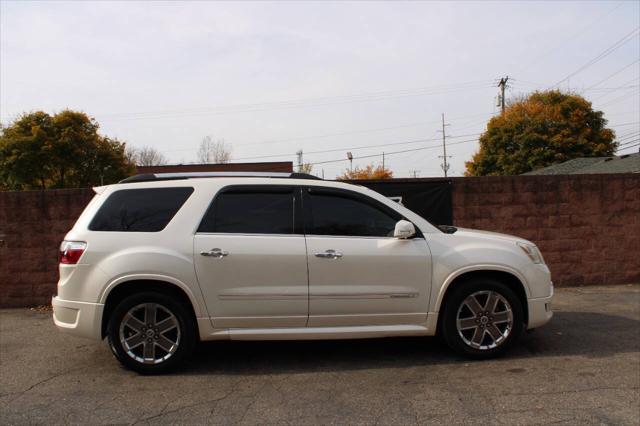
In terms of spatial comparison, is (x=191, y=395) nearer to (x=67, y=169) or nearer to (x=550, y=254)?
(x=550, y=254)

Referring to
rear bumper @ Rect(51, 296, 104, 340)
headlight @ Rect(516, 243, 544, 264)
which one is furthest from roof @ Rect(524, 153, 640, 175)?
rear bumper @ Rect(51, 296, 104, 340)

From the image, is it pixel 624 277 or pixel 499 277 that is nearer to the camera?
pixel 499 277

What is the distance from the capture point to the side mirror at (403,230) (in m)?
4.70

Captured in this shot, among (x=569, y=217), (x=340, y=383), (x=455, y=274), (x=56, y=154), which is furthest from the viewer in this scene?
(x=56, y=154)

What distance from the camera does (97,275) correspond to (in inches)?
180

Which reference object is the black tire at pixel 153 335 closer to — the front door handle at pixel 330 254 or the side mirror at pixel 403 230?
the front door handle at pixel 330 254

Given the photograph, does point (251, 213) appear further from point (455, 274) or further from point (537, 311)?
point (537, 311)

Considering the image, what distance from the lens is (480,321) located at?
4859 millimetres

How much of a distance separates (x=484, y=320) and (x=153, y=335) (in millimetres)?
3139

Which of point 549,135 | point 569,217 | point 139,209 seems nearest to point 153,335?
point 139,209

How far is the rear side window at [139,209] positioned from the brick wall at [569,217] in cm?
518

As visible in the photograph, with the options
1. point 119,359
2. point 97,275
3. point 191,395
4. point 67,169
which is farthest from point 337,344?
point 67,169

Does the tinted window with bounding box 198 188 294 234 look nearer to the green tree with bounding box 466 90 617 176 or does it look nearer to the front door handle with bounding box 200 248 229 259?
the front door handle with bounding box 200 248 229 259

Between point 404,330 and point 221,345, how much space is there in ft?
6.78
